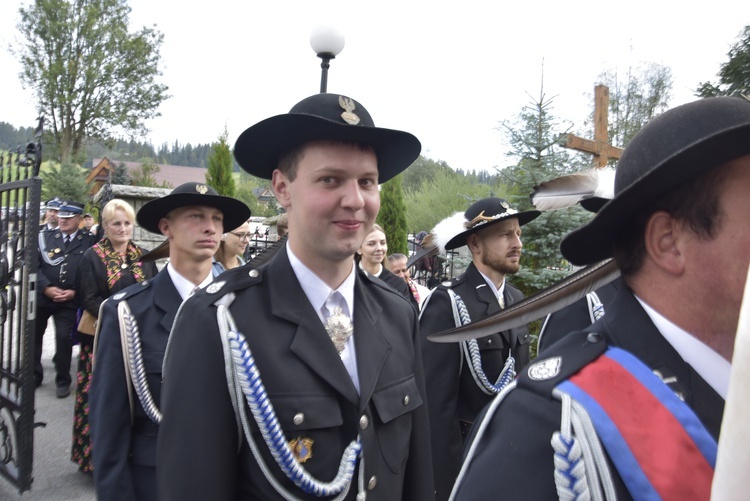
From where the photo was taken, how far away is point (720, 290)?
1.17 m

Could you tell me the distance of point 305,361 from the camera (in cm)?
176

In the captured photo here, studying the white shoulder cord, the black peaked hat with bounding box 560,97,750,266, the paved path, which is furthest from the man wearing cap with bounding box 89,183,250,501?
the paved path

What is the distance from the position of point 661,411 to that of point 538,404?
9.0 inches

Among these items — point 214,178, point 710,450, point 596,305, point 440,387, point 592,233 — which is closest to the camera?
point 710,450

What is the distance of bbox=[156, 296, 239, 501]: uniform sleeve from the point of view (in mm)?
1572

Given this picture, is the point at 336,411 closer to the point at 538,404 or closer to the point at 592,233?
the point at 538,404

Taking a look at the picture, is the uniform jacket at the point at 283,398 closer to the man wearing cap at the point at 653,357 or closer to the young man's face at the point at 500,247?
the man wearing cap at the point at 653,357

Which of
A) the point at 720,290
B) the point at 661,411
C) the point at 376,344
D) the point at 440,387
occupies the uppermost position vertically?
the point at 720,290

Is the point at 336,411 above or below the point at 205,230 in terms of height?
below

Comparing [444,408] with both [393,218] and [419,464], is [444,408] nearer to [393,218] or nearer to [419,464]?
[419,464]

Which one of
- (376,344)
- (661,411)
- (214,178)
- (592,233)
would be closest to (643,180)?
(592,233)

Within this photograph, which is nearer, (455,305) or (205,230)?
(205,230)

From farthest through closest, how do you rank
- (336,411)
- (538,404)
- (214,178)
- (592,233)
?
1. (214,178)
2. (336,411)
3. (592,233)
4. (538,404)

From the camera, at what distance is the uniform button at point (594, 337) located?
4.12ft
